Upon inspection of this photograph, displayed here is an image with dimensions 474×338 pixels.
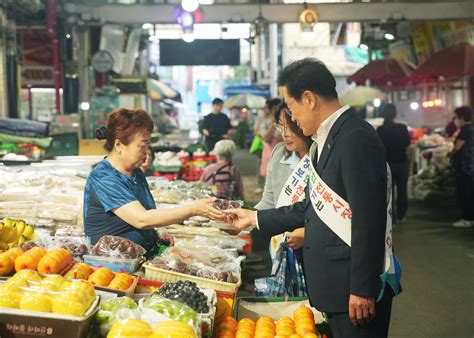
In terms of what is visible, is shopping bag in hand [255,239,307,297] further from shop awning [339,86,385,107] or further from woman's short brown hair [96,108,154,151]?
shop awning [339,86,385,107]

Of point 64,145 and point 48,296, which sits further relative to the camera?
point 64,145

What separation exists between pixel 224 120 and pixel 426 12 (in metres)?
6.27

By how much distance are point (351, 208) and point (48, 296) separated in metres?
1.48

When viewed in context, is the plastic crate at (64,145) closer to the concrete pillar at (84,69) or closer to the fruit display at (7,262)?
the concrete pillar at (84,69)

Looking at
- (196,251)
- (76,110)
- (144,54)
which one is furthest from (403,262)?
(144,54)

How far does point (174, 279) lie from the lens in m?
4.21

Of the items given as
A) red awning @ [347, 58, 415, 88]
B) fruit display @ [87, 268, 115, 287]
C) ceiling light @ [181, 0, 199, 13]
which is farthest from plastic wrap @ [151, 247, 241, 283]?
red awning @ [347, 58, 415, 88]

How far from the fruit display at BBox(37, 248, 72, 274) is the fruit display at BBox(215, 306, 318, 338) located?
95cm

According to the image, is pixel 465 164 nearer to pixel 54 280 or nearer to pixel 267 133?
pixel 267 133

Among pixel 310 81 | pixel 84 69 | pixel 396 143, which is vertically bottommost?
pixel 396 143

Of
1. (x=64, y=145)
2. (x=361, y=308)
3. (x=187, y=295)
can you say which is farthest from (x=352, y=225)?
(x=64, y=145)

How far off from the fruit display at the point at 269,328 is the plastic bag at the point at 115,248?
35.0 inches

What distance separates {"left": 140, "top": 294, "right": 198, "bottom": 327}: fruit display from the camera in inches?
124

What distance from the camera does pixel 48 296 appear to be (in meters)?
3.09
